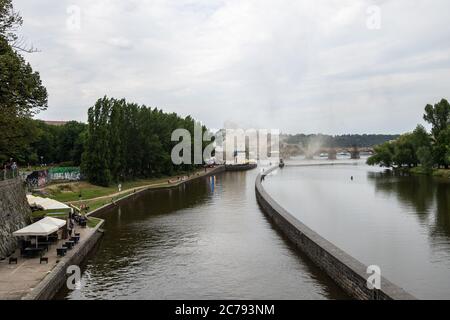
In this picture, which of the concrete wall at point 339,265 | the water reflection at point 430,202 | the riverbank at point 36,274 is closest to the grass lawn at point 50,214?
the riverbank at point 36,274

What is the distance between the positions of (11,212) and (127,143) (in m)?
64.8

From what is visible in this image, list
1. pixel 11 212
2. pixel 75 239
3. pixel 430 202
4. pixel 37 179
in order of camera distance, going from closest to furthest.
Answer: pixel 11 212 → pixel 75 239 → pixel 430 202 → pixel 37 179

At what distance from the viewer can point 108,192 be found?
70.4 metres

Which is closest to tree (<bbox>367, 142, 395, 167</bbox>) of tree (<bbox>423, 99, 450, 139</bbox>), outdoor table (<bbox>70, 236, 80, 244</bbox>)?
tree (<bbox>423, 99, 450, 139</bbox>)

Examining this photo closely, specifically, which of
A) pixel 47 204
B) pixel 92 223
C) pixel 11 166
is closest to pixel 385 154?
pixel 92 223

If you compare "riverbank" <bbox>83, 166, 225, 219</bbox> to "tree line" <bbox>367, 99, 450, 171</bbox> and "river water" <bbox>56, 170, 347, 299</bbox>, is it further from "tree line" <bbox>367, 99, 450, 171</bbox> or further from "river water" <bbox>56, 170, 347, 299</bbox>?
"tree line" <bbox>367, 99, 450, 171</bbox>

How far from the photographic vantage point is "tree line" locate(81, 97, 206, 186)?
7781 centimetres

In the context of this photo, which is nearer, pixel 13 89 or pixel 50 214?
pixel 13 89

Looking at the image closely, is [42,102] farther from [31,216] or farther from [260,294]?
[260,294]

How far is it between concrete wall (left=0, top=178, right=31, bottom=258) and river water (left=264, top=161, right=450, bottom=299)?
2207cm

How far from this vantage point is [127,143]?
9494 centimetres

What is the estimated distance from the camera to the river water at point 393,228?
26672mm

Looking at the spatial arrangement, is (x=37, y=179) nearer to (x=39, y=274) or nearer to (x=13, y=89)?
(x=13, y=89)

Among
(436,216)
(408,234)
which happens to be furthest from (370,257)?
(436,216)
